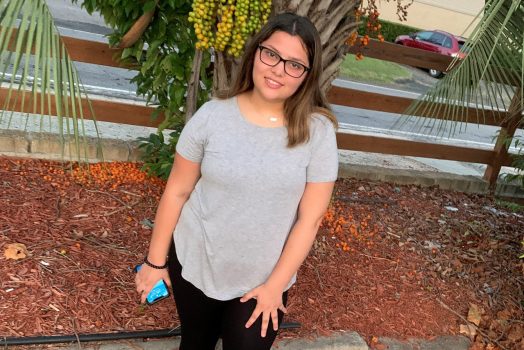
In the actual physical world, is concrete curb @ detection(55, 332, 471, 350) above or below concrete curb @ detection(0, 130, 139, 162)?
below

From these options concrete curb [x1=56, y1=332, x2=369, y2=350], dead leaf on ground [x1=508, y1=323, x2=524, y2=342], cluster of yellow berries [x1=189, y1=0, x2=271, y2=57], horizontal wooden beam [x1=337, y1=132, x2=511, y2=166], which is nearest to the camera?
cluster of yellow berries [x1=189, y1=0, x2=271, y2=57]

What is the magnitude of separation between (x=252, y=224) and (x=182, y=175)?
0.31 m

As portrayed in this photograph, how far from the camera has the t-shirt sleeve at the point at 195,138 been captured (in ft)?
5.35

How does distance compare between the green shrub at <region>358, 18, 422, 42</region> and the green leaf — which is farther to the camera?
the green shrub at <region>358, 18, 422, 42</region>

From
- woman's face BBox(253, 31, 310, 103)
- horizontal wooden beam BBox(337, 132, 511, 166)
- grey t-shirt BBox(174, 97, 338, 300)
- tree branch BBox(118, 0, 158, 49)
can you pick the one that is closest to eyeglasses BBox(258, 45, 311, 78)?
woman's face BBox(253, 31, 310, 103)

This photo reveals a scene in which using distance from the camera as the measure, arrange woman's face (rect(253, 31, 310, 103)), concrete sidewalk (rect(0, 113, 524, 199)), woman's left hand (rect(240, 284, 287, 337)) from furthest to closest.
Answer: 1. concrete sidewalk (rect(0, 113, 524, 199))
2. woman's left hand (rect(240, 284, 287, 337))
3. woman's face (rect(253, 31, 310, 103))

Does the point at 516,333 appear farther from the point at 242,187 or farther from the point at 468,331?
the point at 242,187

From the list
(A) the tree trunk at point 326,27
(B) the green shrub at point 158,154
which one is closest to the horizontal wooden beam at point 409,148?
(B) the green shrub at point 158,154

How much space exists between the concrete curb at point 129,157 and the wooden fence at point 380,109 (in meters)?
0.19

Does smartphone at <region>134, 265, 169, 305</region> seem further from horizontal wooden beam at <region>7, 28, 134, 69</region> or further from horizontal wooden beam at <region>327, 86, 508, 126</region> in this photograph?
horizontal wooden beam at <region>327, 86, 508, 126</region>

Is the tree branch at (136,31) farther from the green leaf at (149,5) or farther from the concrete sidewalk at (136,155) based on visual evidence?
the concrete sidewalk at (136,155)

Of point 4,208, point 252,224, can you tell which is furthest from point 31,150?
point 252,224

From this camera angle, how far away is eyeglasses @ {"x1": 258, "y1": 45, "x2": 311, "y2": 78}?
5.10 feet

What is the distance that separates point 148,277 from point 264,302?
1.57 ft
